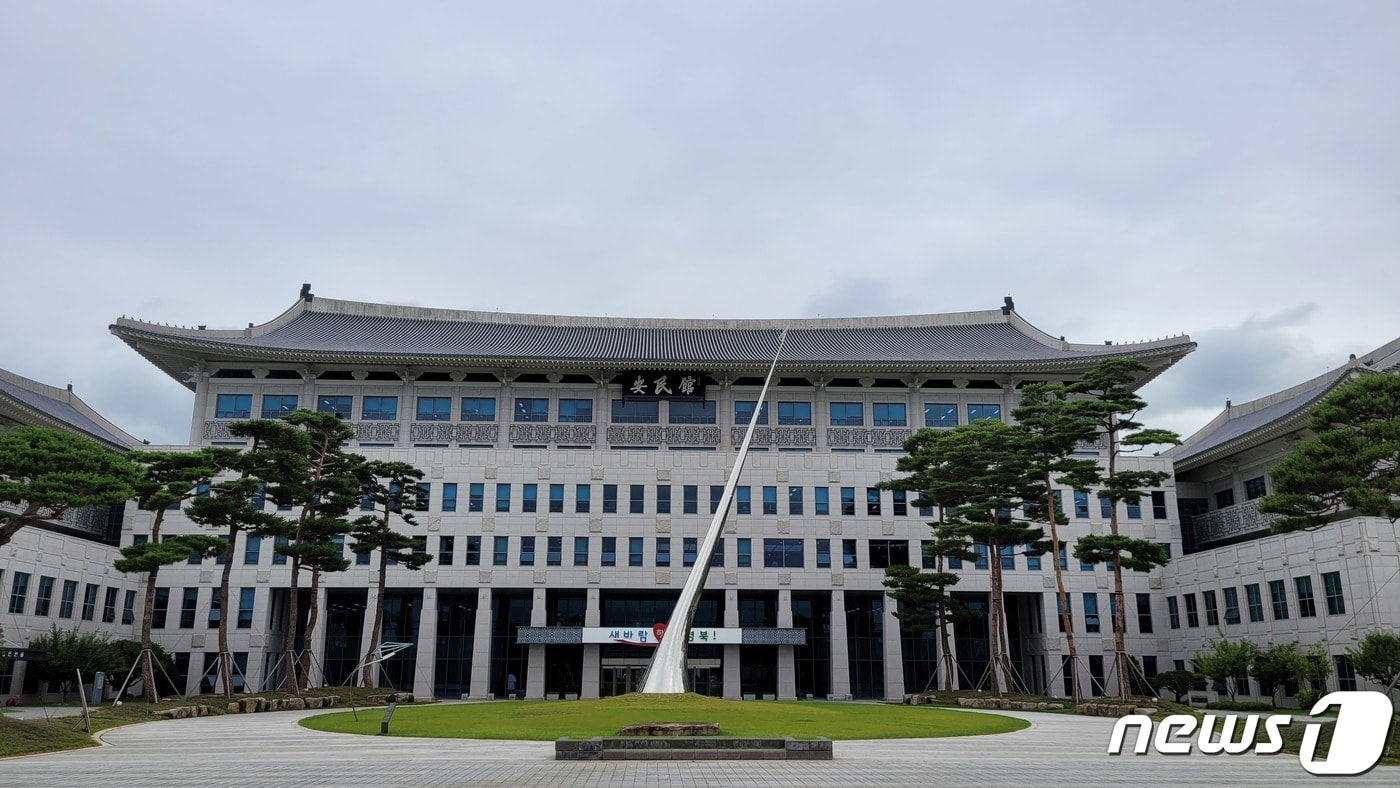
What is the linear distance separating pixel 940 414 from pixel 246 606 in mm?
33169

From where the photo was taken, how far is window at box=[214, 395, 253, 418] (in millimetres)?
47281

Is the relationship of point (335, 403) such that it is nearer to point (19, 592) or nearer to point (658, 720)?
point (19, 592)

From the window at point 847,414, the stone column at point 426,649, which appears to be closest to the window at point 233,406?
the stone column at point 426,649

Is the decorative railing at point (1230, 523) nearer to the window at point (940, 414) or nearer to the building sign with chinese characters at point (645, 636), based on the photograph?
the window at point (940, 414)

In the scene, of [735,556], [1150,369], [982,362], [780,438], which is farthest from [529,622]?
[1150,369]

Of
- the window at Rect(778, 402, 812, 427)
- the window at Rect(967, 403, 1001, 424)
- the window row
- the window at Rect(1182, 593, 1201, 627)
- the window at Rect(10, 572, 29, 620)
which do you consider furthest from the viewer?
the window at Rect(967, 403, 1001, 424)

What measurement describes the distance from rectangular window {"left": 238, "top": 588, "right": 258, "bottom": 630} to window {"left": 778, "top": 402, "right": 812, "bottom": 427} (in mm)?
25119

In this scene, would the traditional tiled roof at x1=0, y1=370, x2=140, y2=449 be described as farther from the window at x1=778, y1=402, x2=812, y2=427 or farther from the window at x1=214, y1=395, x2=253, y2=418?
the window at x1=778, y1=402, x2=812, y2=427

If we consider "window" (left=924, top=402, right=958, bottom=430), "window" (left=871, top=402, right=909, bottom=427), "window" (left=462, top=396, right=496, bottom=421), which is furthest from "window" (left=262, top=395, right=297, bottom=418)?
"window" (left=924, top=402, right=958, bottom=430)

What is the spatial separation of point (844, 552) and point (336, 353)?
24.9 m

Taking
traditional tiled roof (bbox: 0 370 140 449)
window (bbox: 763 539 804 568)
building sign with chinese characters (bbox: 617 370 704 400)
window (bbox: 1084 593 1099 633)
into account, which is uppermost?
building sign with chinese characters (bbox: 617 370 704 400)

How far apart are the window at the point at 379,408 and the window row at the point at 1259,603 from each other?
36479 mm

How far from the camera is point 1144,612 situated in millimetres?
43594

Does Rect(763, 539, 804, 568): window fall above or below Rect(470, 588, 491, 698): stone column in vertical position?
above
